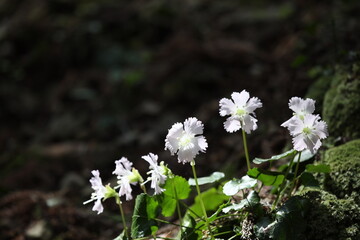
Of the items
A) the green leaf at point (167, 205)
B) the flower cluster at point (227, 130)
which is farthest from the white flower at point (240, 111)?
the green leaf at point (167, 205)

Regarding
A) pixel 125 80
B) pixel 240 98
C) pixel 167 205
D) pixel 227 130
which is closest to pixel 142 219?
pixel 167 205

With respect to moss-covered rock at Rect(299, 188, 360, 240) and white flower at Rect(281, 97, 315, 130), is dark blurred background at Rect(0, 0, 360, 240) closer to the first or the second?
moss-covered rock at Rect(299, 188, 360, 240)

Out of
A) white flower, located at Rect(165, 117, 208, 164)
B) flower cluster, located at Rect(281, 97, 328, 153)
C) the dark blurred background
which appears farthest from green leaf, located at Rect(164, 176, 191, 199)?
the dark blurred background

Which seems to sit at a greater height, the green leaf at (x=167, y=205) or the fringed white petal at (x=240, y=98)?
the fringed white petal at (x=240, y=98)

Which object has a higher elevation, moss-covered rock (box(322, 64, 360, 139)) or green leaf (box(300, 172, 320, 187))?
moss-covered rock (box(322, 64, 360, 139))

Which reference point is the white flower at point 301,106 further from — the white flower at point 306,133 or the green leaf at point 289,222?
the green leaf at point 289,222

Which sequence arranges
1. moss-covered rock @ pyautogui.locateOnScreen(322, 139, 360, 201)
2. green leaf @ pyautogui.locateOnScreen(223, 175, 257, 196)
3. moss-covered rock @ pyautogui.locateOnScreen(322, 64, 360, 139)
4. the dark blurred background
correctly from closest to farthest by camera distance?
green leaf @ pyautogui.locateOnScreen(223, 175, 257, 196)
moss-covered rock @ pyautogui.locateOnScreen(322, 139, 360, 201)
moss-covered rock @ pyautogui.locateOnScreen(322, 64, 360, 139)
the dark blurred background
